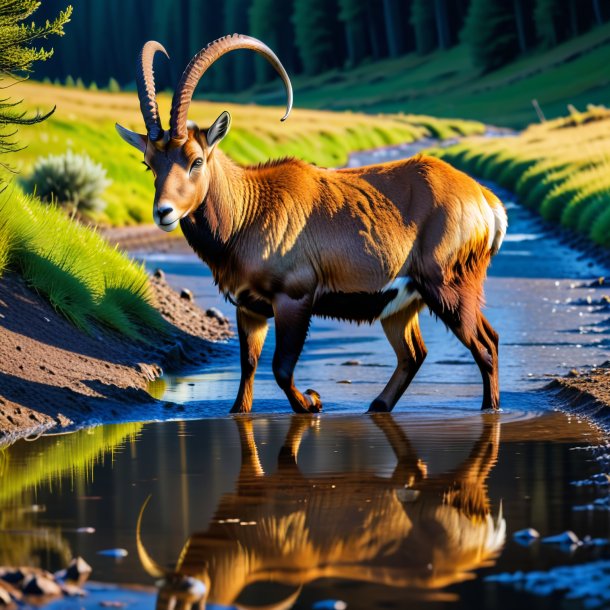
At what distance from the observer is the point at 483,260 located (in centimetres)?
1127

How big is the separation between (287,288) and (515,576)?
495cm

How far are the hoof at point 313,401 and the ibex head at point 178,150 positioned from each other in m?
1.61

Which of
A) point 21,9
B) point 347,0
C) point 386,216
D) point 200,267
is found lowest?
point 200,267

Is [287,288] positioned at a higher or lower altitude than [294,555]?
higher

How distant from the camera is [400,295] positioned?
1092 centimetres

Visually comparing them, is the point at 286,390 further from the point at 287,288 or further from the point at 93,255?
the point at 93,255

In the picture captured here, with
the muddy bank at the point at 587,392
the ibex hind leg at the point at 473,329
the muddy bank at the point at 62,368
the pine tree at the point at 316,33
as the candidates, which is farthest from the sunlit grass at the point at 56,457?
the pine tree at the point at 316,33

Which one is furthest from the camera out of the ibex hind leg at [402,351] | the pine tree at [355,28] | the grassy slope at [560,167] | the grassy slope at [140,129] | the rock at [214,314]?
the pine tree at [355,28]

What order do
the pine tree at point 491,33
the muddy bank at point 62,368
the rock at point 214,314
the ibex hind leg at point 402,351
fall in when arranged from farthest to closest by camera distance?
1. the pine tree at point 491,33
2. the rock at point 214,314
3. the ibex hind leg at point 402,351
4. the muddy bank at point 62,368

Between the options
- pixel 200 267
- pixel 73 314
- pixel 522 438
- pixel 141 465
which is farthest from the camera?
pixel 200 267

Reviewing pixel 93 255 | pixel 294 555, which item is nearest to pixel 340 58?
pixel 93 255

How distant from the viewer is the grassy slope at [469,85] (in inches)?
3364

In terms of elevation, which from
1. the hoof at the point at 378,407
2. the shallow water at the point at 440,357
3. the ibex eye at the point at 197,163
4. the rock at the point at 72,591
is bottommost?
the shallow water at the point at 440,357

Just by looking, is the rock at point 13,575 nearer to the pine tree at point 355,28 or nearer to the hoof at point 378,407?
the hoof at point 378,407
